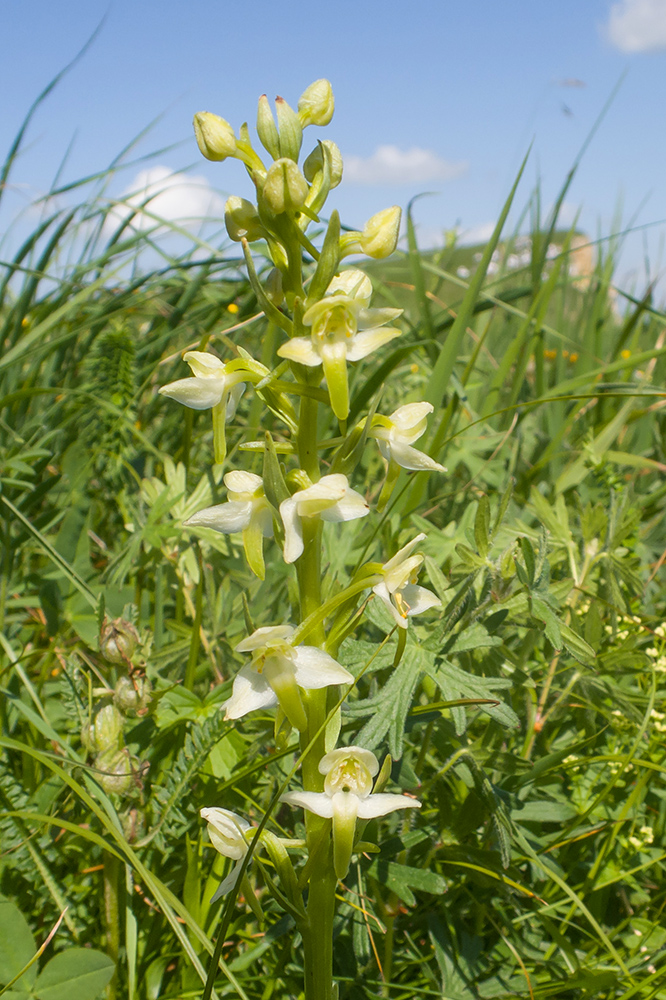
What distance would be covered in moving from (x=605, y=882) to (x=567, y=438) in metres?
2.02

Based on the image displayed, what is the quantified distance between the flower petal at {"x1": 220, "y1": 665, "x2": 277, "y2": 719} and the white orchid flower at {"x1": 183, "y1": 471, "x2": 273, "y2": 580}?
16 cm

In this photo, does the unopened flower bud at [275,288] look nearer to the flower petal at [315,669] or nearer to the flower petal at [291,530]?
the flower petal at [291,530]

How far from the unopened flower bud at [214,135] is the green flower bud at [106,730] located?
960 mm

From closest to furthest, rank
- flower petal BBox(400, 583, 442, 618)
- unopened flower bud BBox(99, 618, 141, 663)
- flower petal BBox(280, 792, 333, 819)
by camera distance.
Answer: flower petal BBox(280, 792, 333, 819) < flower petal BBox(400, 583, 442, 618) < unopened flower bud BBox(99, 618, 141, 663)

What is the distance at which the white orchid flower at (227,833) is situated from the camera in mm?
1094

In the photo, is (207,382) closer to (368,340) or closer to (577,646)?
(368,340)

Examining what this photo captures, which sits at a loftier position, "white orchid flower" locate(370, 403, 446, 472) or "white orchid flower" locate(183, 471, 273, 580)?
"white orchid flower" locate(370, 403, 446, 472)

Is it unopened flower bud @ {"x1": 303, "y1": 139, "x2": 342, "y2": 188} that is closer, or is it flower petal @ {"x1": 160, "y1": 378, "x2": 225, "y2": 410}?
flower petal @ {"x1": 160, "y1": 378, "x2": 225, "y2": 410}

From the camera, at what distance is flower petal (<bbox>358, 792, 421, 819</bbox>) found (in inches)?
41.2

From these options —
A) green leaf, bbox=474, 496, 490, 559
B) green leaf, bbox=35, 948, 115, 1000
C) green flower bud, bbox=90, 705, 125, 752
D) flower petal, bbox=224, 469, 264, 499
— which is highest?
flower petal, bbox=224, 469, 264, 499

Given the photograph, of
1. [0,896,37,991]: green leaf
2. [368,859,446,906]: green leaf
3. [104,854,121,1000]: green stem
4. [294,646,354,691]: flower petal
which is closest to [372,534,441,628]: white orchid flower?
[294,646,354,691]: flower petal

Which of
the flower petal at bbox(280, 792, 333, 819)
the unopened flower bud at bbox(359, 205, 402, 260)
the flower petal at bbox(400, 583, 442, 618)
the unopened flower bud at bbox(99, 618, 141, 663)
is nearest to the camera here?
the flower petal at bbox(280, 792, 333, 819)

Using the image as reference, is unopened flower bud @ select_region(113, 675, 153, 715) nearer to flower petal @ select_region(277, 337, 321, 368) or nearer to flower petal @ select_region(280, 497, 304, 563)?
flower petal @ select_region(280, 497, 304, 563)

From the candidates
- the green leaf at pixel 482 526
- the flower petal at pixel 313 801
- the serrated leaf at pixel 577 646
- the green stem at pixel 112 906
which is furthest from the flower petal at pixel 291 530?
the green stem at pixel 112 906
